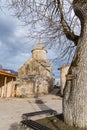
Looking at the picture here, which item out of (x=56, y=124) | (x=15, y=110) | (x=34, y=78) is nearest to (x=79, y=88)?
(x=56, y=124)

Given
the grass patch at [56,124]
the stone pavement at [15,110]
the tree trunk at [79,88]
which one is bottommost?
the stone pavement at [15,110]

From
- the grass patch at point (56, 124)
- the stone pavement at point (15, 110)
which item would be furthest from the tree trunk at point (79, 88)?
the stone pavement at point (15, 110)

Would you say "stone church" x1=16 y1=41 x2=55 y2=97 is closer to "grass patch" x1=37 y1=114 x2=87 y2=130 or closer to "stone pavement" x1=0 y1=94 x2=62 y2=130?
"stone pavement" x1=0 y1=94 x2=62 y2=130

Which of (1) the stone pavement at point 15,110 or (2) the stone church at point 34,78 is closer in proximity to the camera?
(1) the stone pavement at point 15,110

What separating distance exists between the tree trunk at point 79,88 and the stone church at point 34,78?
1458cm

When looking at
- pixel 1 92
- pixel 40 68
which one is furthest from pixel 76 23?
pixel 40 68

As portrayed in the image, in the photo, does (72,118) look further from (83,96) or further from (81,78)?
(81,78)

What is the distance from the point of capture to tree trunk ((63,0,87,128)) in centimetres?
380

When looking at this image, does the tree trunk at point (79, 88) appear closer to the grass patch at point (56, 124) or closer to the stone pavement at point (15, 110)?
the grass patch at point (56, 124)

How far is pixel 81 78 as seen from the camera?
3.87 m

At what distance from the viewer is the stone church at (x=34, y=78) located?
2345 centimetres

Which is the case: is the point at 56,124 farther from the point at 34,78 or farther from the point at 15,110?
the point at 34,78

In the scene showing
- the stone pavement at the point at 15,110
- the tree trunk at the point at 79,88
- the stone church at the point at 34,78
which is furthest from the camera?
the stone church at the point at 34,78

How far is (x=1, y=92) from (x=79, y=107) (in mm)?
18059
